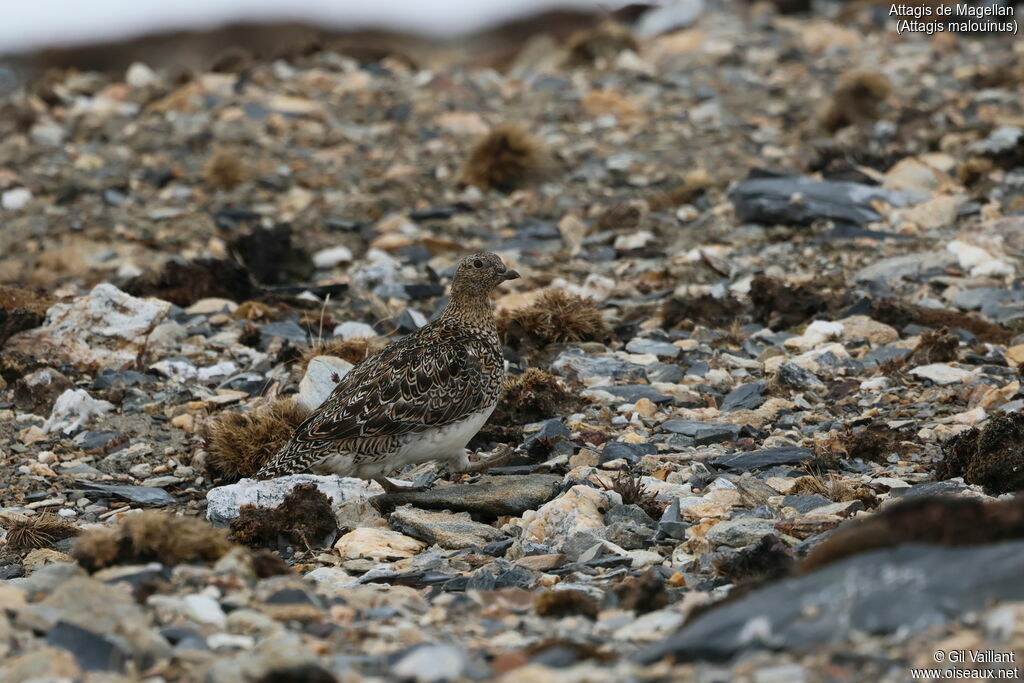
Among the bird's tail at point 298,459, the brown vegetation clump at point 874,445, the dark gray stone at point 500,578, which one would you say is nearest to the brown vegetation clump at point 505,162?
the brown vegetation clump at point 874,445

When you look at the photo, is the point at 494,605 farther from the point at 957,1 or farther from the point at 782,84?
the point at 957,1

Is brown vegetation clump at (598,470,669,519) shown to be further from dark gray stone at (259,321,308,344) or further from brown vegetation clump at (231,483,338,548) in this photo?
dark gray stone at (259,321,308,344)

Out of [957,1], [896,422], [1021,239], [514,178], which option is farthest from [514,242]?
[957,1]

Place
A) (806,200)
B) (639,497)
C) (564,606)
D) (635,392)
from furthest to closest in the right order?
(806,200) < (635,392) < (639,497) < (564,606)

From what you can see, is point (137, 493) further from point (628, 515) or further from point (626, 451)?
point (628, 515)

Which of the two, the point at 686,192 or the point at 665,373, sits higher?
the point at 686,192

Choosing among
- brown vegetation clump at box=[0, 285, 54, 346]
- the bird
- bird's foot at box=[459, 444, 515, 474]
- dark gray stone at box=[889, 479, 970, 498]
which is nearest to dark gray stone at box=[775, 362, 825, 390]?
dark gray stone at box=[889, 479, 970, 498]

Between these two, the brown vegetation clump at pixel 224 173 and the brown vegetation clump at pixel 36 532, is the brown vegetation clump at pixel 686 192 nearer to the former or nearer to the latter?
the brown vegetation clump at pixel 224 173

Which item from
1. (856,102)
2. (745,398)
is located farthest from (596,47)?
(745,398)
